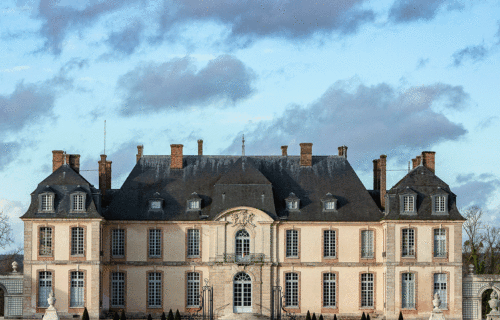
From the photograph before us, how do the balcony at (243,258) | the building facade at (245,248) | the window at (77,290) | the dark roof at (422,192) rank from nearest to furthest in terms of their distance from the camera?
the window at (77,290)
the building facade at (245,248)
the dark roof at (422,192)
the balcony at (243,258)

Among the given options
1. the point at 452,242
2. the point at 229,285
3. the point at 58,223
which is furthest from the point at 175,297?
the point at 452,242

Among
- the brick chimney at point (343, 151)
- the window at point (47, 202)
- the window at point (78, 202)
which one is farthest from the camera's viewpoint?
the brick chimney at point (343, 151)

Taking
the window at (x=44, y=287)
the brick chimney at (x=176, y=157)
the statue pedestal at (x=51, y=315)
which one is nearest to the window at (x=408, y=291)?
the brick chimney at (x=176, y=157)

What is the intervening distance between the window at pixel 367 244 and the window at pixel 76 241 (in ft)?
48.7

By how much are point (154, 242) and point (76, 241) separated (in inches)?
165

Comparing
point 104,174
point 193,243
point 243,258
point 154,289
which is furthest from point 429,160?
point 104,174

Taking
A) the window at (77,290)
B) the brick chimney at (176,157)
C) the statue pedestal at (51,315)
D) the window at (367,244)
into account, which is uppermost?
the brick chimney at (176,157)

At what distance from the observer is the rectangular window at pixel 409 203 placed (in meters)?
46.4

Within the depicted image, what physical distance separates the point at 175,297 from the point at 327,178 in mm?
10738

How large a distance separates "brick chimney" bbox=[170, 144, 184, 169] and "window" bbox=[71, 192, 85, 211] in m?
6.25

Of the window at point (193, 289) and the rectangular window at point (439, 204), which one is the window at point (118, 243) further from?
the rectangular window at point (439, 204)

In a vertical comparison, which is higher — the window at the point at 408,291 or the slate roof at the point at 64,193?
the slate roof at the point at 64,193

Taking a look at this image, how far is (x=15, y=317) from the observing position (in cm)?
4594

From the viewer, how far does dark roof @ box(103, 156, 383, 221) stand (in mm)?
47250
